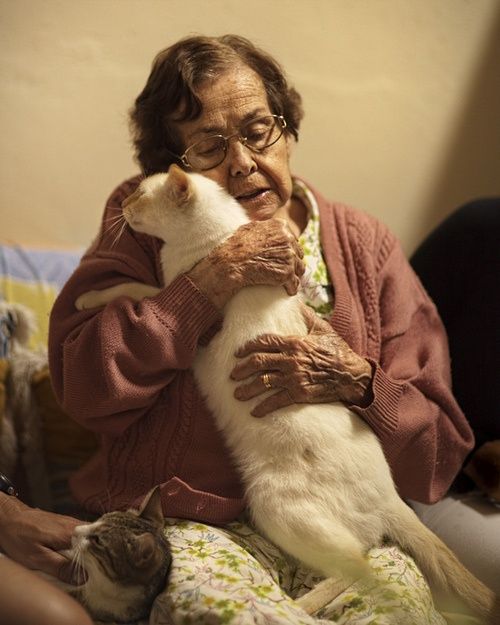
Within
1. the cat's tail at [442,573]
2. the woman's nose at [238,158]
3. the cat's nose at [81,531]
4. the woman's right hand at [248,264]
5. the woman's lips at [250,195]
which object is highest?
the woman's nose at [238,158]

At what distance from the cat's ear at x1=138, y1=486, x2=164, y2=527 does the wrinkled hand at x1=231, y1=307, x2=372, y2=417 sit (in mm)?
229

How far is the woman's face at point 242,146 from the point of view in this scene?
1.28m

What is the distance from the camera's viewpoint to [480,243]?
167 cm

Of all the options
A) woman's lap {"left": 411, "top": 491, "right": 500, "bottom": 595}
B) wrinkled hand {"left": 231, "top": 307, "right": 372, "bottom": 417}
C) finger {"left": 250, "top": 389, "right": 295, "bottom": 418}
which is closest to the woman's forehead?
wrinkled hand {"left": 231, "top": 307, "right": 372, "bottom": 417}

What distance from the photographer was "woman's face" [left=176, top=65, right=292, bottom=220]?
1.28 meters

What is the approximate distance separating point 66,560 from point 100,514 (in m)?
0.24

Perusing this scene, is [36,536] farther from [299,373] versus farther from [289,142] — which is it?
[289,142]

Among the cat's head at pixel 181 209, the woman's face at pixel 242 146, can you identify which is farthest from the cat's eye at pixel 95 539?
the woman's face at pixel 242 146

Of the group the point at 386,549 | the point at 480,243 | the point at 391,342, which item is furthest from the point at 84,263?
the point at 480,243

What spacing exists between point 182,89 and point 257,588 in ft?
3.10

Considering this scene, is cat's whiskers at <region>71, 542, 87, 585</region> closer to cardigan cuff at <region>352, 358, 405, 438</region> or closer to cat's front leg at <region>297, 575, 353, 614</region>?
cat's front leg at <region>297, 575, 353, 614</region>

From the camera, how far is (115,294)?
1300 millimetres

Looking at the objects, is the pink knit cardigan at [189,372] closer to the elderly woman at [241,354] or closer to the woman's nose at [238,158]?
the elderly woman at [241,354]

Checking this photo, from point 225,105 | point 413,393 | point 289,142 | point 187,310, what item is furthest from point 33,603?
point 289,142
